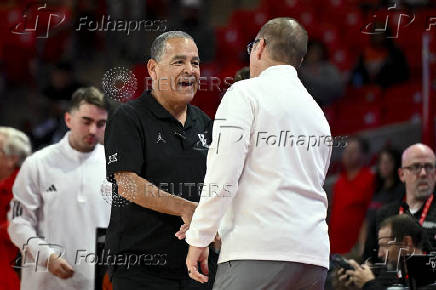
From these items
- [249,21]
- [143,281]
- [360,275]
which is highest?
[249,21]

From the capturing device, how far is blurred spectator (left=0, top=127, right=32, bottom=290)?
5711mm

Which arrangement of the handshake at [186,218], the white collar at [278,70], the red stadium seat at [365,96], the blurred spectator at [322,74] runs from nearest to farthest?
1. the white collar at [278,70]
2. the handshake at [186,218]
3. the blurred spectator at [322,74]
4. the red stadium seat at [365,96]

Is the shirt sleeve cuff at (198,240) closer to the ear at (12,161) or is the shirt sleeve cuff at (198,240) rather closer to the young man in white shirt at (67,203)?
the young man in white shirt at (67,203)

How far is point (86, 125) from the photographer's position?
5.50 metres

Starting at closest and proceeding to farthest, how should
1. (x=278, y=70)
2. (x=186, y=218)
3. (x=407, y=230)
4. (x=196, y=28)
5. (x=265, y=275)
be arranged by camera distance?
(x=265, y=275), (x=278, y=70), (x=186, y=218), (x=407, y=230), (x=196, y=28)

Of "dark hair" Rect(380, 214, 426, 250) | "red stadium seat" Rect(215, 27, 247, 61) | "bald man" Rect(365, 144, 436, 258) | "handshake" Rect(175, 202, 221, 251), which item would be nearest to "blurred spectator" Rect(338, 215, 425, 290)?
"dark hair" Rect(380, 214, 426, 250)

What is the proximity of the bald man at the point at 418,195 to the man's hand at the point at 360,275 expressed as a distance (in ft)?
1.46

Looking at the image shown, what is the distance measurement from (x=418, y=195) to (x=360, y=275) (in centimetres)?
97

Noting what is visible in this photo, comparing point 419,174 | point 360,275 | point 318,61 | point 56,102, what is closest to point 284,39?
point 360,275

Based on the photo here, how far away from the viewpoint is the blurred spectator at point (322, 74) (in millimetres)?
9227

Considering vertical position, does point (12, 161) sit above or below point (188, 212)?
above

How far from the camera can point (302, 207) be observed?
3.59m

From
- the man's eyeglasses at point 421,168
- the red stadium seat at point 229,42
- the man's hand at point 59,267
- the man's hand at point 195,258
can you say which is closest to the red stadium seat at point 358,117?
the red stadium seat at point 229,42

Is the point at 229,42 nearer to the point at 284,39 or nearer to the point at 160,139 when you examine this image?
the point at 160,139
